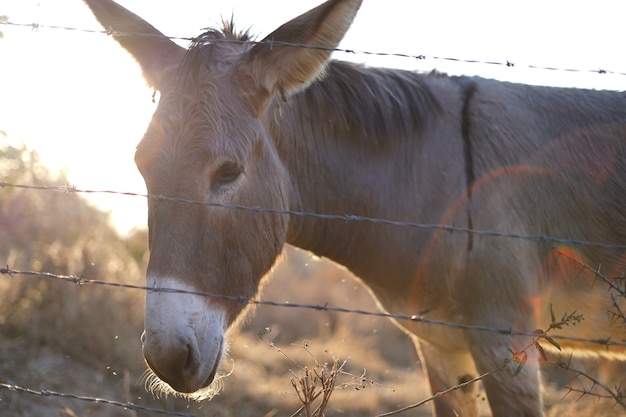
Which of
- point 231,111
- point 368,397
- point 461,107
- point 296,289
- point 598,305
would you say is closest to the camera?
point 231,111

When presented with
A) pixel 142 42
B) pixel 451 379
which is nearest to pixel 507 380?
pixel 451 379

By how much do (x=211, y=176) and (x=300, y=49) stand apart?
785 mm

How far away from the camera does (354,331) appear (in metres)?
13.4

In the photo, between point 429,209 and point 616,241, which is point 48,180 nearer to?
point 429,209

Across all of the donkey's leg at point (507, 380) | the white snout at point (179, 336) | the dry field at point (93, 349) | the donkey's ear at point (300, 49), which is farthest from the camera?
the dry field at point (93, 349)

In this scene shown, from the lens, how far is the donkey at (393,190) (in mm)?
3047

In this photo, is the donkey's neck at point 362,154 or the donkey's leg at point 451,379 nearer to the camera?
the donkey's neck at point 362,154

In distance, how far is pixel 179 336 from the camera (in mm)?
2750

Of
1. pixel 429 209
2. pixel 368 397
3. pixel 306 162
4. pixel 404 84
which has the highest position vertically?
pixel 404 84

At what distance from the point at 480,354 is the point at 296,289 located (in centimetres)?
1487

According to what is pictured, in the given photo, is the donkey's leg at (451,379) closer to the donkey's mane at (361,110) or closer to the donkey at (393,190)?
the donkey at (393,190)

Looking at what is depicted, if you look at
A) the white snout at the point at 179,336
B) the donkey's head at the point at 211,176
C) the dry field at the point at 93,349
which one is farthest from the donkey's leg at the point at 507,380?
the dry field at the point at 93,349

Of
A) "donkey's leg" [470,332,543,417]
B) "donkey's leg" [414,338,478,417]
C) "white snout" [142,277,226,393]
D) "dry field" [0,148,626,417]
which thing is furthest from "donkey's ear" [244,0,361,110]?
"dry field" [0,148,626,417]

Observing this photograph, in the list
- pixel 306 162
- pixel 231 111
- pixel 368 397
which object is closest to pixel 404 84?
pixel 306 162
